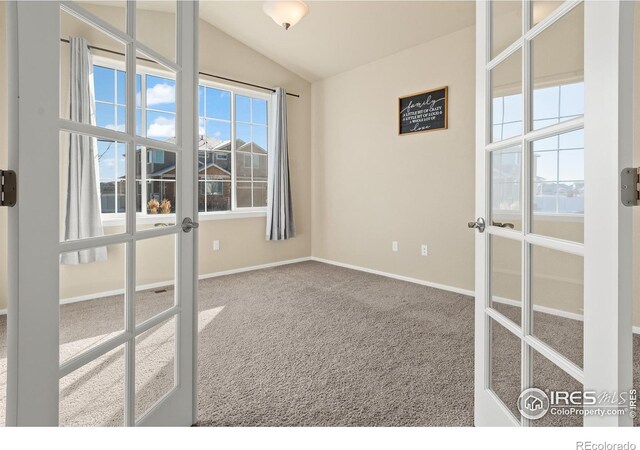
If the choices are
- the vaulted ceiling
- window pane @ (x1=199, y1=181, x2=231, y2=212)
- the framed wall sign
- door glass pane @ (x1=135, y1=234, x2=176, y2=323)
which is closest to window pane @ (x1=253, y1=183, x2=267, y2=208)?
window pane @ (x1=199, y1=181, x2=231, y2=212)

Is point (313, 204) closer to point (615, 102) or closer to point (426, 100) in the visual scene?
A: point (426, 100)

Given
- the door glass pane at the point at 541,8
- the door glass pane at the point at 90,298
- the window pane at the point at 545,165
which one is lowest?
the door glass pane at the point at 90,298

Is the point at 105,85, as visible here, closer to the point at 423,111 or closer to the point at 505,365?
the point at 505,365

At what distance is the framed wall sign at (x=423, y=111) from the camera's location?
11.7 feet

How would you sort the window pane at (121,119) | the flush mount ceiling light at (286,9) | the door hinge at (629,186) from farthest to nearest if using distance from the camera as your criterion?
the flush mount ceiling light at (286,9), the window pane at (121,119), the door hinge at (629,186)

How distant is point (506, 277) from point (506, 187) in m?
0.32

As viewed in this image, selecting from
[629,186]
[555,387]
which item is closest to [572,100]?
[629,186]

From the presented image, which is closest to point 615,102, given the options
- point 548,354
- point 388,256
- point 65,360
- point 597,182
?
point 597,182

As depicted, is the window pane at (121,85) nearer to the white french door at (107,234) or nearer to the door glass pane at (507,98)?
the white french door at (107,234)

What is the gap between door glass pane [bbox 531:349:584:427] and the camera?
0.91 metres

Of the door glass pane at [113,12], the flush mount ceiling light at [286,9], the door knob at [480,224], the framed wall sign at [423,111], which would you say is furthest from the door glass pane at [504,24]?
the framed wall sign at [423,111]

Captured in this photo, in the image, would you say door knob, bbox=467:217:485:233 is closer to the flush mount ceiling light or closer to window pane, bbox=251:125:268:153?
the flush mount ceiling light

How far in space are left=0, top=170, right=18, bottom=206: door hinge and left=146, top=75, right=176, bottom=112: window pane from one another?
0.61m

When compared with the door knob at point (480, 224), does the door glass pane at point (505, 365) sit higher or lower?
lower
